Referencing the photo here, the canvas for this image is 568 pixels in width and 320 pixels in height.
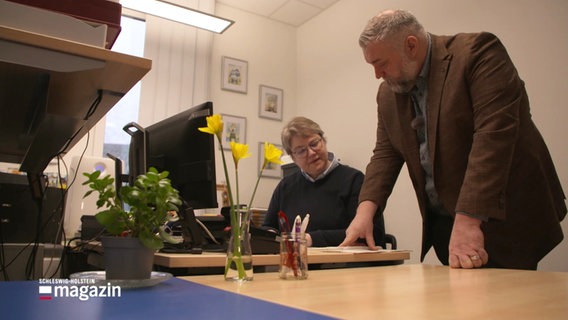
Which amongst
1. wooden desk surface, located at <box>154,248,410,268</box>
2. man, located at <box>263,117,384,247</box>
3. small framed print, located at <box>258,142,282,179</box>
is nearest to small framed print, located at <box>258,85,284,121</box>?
small framed print, located at <box>258,142,282,179</box>

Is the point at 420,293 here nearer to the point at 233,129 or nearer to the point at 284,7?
the point at 233,129

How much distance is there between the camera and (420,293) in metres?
0.64

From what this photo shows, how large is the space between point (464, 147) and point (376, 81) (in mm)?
2085

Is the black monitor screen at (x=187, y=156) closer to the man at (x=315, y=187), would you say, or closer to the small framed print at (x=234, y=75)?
the man at (x=315, y=187)

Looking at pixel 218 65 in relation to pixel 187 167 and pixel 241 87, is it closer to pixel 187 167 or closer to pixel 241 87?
pixel 241 87

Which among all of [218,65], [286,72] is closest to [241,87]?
[218,65]

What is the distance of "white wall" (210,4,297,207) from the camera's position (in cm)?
377

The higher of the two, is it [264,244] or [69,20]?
Result: [69,20]

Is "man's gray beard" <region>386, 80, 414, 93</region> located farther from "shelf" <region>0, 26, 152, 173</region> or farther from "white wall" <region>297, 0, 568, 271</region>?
"white wall" <region>297, 0, 568, 271</region>

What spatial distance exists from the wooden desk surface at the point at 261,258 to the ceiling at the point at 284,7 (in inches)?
124

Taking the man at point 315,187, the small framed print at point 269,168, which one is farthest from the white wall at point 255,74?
the man at point 315,187

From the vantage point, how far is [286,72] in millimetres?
4246

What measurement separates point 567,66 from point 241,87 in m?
2.54

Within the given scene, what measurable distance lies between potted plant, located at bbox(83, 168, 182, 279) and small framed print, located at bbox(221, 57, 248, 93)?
3.16 meters
